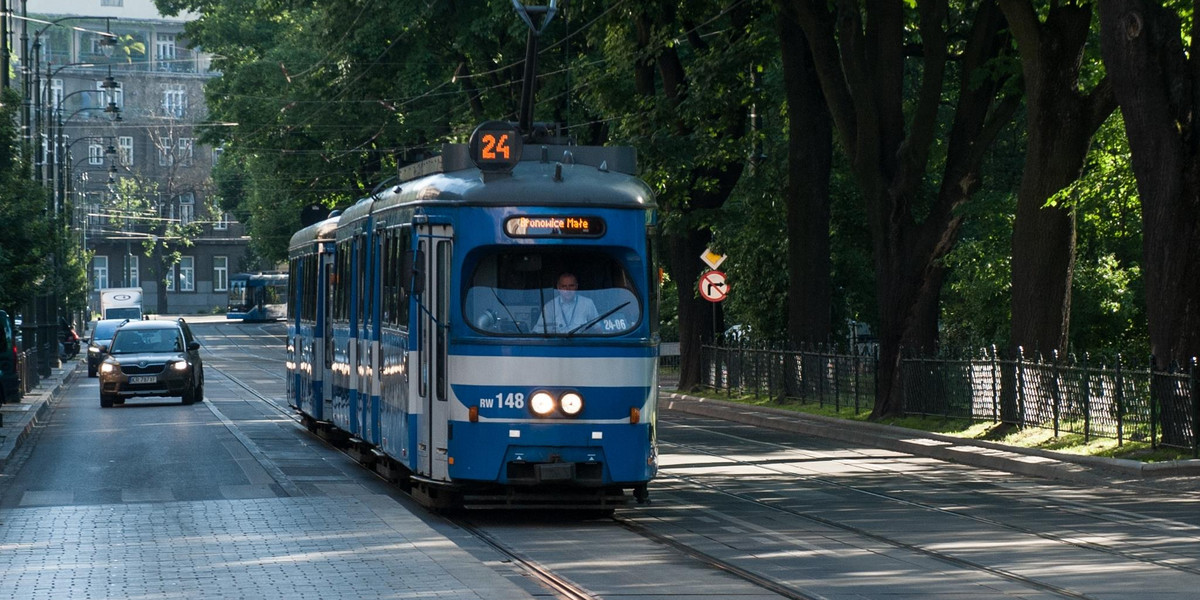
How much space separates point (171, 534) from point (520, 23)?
96.7ft

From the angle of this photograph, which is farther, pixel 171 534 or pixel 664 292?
pixel 664 292

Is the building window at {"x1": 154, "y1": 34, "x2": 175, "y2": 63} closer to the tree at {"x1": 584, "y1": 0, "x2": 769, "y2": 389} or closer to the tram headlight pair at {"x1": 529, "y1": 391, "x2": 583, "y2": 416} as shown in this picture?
the tree at {"x1": 584, "y1": 0, "x2": 769, "y2": 389}

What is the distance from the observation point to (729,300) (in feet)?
142

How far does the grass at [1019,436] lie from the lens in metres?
21.0

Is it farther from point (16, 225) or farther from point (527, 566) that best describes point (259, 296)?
point (527, 566)

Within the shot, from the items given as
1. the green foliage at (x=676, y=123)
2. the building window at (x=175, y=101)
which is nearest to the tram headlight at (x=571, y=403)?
the green foliage at (x=676, y=123)

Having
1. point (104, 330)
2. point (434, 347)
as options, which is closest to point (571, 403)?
point (434, 347)

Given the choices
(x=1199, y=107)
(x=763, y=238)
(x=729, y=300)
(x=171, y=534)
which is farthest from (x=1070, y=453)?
(x=729, y=300)

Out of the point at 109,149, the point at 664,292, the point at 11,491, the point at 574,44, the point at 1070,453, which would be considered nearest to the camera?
the point at 11,491

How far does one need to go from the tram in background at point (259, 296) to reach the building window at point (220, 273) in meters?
17.7

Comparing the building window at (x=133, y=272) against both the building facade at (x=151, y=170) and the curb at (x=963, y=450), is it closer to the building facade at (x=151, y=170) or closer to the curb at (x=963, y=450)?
the building facade at (x=151, y=170)

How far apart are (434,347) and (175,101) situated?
375 feet

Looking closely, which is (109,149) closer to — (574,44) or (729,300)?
(574,44)

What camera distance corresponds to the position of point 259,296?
349 ft
